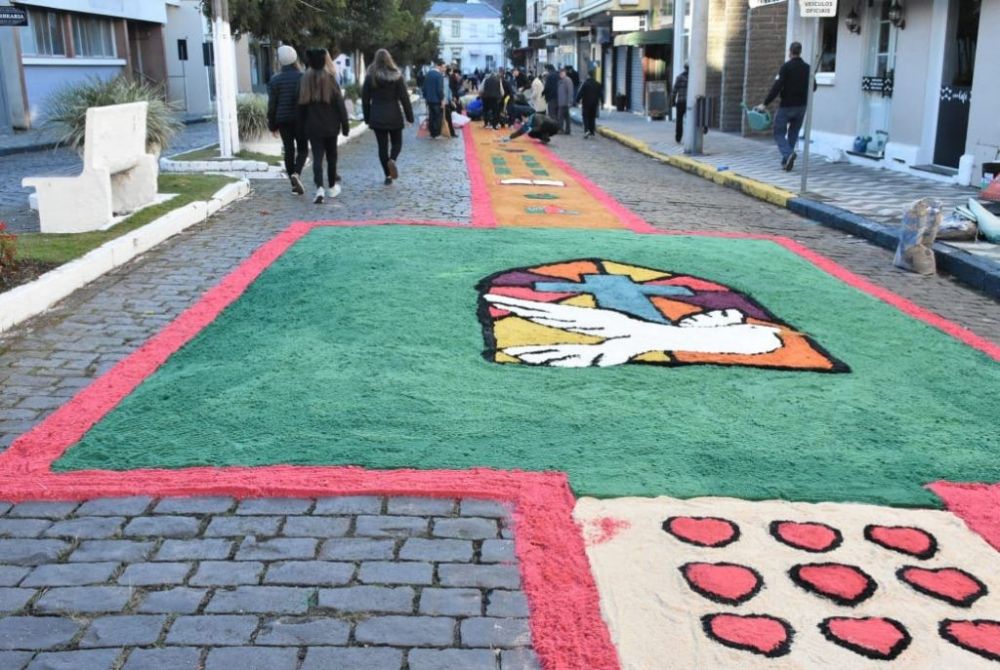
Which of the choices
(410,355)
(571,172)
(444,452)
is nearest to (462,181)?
(571,172)

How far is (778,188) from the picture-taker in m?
13.9

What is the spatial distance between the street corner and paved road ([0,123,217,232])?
796 cm

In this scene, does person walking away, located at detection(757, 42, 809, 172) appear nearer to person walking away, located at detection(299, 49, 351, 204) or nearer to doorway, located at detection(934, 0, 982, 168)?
doorway, located at detection(934, 0, 982, 168)

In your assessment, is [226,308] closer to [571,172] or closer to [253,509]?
[253,509]

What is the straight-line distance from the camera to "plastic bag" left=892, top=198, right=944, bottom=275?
870cm

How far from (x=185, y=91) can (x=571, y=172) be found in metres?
25.7

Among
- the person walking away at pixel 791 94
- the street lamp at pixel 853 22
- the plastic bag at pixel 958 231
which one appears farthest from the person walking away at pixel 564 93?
the plastic bag at pixel 958 231

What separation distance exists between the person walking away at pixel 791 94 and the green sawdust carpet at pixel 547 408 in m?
9.79

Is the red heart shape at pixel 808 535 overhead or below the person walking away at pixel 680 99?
below

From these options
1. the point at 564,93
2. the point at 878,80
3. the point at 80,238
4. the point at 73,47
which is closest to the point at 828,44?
the point at 878,80

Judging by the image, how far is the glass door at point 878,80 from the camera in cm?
1639

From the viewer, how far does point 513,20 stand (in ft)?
325

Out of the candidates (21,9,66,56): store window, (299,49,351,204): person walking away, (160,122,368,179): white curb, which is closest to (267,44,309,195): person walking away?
(299,49,351,204): person walking away

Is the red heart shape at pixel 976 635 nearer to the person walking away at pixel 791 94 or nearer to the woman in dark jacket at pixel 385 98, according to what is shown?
the woman in dark jacket at pixel 385 98
